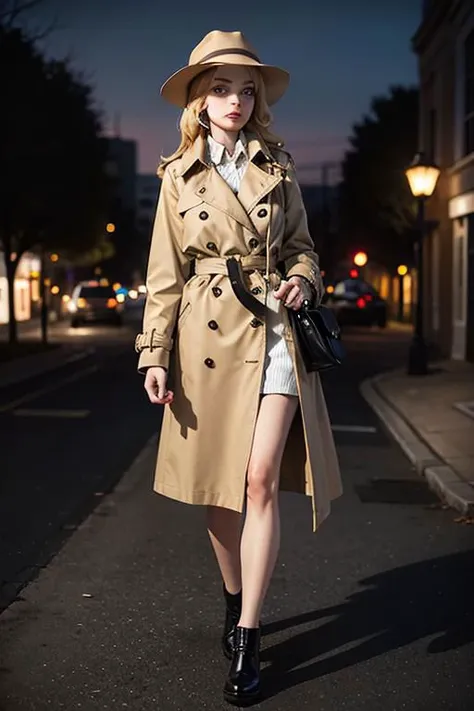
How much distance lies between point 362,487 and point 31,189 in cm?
1923

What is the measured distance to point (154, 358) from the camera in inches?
147

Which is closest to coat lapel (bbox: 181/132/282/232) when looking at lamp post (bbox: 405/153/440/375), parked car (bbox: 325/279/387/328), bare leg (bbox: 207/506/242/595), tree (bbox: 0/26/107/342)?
bare leg (bbox: 207/506/242/595)

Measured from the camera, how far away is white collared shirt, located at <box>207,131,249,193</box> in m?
3.82

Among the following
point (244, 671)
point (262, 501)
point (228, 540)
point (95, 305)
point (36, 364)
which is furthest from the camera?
point (95, 305)

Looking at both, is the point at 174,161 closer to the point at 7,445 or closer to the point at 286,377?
the point at 286,377

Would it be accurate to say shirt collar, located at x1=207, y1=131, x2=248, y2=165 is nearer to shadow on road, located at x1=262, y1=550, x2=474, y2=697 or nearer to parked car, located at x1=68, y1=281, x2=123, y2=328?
shadow on road, located at x1=262, y1=550, x2=474, y2=697

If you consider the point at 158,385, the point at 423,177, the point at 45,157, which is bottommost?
the point at 158,385

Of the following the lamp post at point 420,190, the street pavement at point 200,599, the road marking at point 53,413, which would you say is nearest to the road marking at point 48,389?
the road marking at point 53,413

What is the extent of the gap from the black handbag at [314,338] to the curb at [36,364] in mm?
13364

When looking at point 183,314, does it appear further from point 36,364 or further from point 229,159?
point 36,364

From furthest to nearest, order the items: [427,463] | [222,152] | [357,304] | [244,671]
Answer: [357,304], [427,463], [222,152], [244,671]

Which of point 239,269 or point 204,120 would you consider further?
point 204,120

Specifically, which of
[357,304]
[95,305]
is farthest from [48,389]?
[95,305]

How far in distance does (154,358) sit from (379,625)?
1.65 metres
